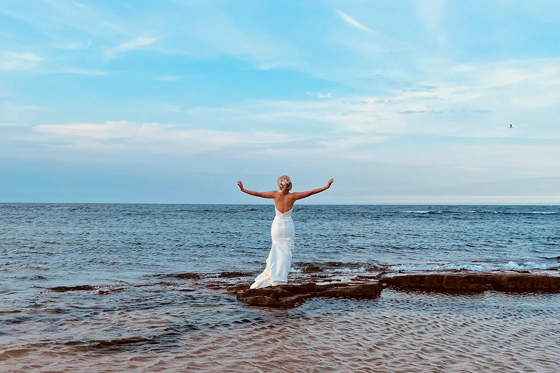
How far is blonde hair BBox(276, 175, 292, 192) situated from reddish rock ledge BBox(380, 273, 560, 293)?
14.7 ft

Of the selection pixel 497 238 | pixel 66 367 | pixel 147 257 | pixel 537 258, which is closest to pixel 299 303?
pixel 66 367

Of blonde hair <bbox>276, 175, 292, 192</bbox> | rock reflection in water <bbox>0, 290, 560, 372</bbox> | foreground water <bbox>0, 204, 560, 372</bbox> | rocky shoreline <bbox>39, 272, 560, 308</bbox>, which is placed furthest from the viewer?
rocky shoreline <bbox>39, 272, 560, 308</bbox>

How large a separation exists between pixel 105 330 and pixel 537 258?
71.7 feet

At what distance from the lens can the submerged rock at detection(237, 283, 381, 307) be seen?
10234mm

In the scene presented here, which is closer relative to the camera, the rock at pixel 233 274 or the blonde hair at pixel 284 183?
the blonde hair at pixel 284 183

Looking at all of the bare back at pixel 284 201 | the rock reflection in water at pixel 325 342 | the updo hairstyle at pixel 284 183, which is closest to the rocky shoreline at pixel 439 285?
the rock reflection in water at pixel 325 342

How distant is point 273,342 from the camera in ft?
24.7

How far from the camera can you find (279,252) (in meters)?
10.9

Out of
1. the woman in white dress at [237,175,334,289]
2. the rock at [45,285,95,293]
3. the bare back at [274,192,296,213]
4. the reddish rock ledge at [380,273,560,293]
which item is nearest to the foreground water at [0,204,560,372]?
the rock at [45,285,95,293]

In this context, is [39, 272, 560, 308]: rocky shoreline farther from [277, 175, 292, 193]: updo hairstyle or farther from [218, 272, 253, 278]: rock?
[277, 175, 292, 193]: updo hairstyle

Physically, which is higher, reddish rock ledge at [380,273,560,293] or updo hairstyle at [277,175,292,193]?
updo hairstyle at [277,175,292,193]

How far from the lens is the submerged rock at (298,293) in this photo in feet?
33.6

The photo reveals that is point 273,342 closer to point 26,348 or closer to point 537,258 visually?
point 26,348

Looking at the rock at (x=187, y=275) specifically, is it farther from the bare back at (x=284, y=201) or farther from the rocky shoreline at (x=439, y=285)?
the bare back at (x=284, y=201)
